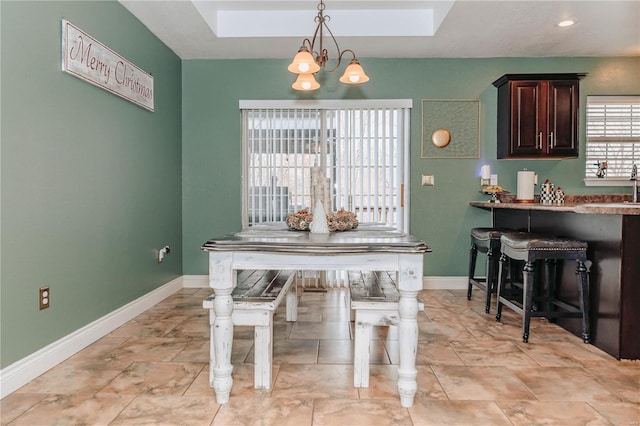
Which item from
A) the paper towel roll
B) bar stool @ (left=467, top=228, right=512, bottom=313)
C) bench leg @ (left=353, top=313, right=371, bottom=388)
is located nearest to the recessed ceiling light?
the paper towel roll

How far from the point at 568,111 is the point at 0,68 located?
457 cm

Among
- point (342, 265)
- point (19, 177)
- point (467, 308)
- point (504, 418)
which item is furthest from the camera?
point (467, 308)

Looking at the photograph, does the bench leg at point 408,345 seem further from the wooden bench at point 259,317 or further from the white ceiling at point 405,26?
the white ceiling at point 405,26

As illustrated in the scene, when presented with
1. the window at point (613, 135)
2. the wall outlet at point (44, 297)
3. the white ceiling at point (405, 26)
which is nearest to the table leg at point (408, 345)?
the wall outlet at point (44, 297)

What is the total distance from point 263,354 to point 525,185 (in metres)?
3.26

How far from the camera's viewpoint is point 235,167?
441 cm

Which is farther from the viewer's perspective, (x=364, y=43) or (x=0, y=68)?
(x=364, y=43)

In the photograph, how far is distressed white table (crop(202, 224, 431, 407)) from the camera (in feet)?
5.98

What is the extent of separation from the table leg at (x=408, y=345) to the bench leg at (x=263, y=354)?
0.64 m

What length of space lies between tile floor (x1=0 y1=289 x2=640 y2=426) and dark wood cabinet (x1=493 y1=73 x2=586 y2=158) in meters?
1.87

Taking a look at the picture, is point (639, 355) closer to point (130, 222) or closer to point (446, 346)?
point (446, 346)

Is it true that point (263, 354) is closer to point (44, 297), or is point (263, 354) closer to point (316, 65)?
point (44, 297)

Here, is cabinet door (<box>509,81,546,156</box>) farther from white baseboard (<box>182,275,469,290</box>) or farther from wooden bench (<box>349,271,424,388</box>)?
wooden bench (<box>349,271,424,388</box>)

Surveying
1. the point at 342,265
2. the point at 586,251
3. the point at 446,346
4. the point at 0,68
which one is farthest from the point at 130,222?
the point at 586,251
